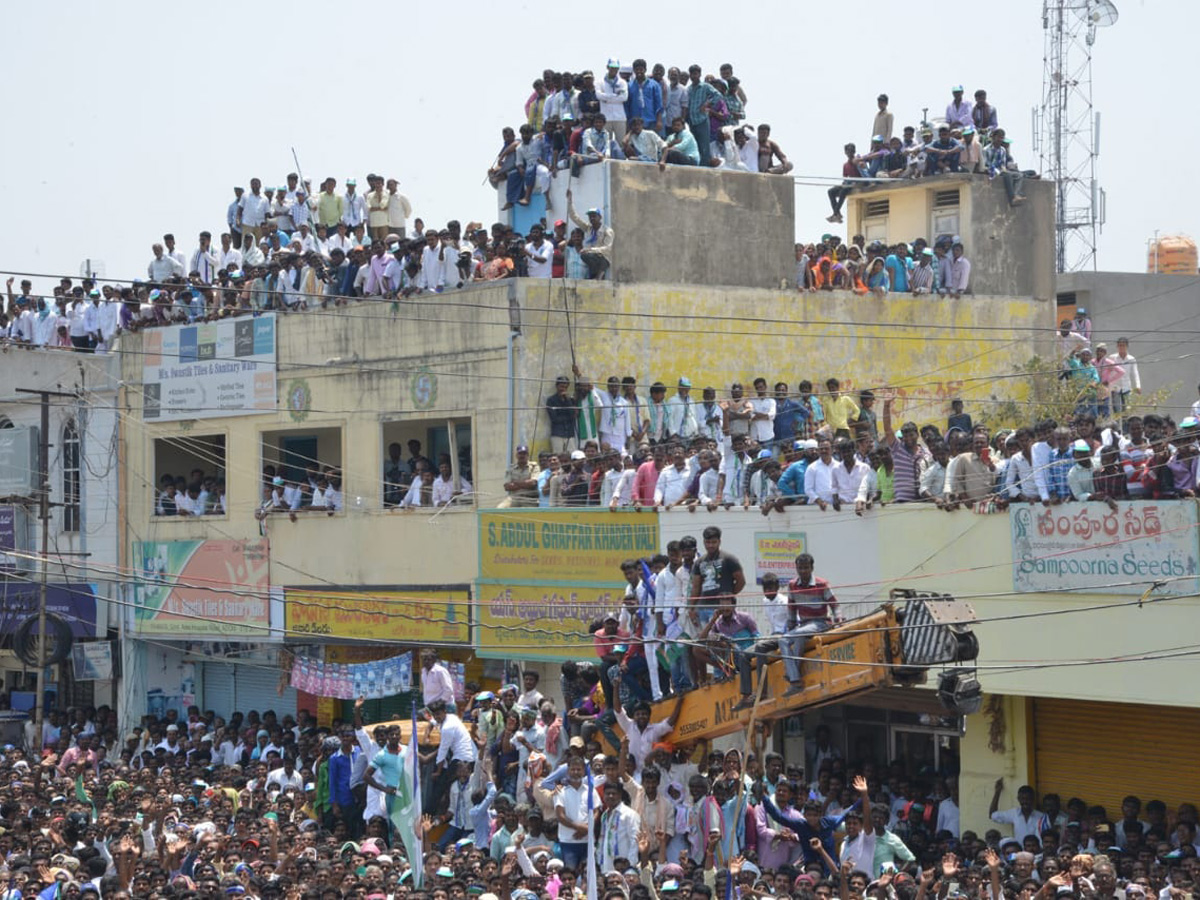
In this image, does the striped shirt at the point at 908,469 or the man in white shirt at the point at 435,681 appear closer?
the striped shirt at the point at 908,469

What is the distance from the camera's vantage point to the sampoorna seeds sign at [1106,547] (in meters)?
17.9

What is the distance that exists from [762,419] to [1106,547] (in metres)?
6.63

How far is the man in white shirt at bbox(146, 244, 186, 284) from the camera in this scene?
31078mm

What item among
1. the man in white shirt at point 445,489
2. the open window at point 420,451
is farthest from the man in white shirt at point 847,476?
the man in white shirt at point 445,489

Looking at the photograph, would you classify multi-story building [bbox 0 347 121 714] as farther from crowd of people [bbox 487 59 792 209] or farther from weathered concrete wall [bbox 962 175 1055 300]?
weathered concrete wall [bbox 962 175 1055 300]

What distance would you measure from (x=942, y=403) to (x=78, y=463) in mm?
13549

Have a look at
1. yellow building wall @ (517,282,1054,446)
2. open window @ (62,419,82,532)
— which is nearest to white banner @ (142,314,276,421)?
open window @ (62,419,82,532)

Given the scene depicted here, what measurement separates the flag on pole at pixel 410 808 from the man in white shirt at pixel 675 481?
191 inches

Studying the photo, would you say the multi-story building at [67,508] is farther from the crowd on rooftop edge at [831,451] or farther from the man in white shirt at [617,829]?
the man in white shirt at [617,829]

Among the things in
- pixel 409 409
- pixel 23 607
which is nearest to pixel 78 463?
pixel 23 607

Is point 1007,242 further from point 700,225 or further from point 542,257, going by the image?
point 542,257

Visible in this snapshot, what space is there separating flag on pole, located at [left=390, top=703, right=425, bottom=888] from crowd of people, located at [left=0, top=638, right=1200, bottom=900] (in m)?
0.07

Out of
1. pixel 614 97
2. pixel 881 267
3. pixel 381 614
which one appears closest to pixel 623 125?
pixel 614 97

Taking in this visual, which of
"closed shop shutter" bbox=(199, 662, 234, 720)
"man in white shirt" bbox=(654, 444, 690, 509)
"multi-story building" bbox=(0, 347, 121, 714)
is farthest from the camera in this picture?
"multi-story building" bbox=(0, 347, 121, 714)
